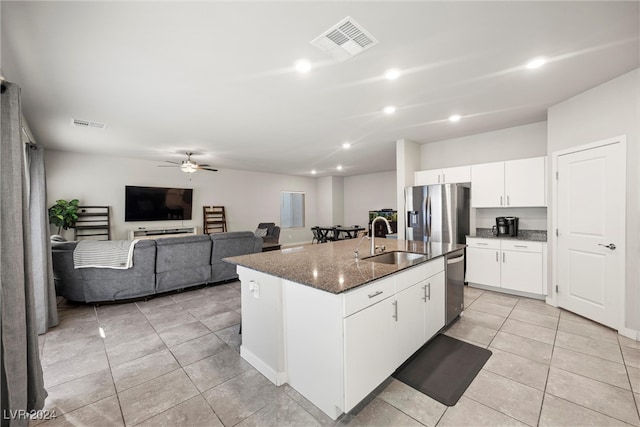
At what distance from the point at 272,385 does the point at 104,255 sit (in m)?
3.10

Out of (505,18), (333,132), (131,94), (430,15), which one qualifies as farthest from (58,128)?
(505,18)

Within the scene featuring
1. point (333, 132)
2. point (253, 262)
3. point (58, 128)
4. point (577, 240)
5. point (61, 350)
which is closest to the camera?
point (253, 262)

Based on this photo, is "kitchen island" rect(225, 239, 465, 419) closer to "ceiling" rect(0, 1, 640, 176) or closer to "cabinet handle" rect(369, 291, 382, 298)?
"cabinet handle" rect(369, 291, 382, 298)

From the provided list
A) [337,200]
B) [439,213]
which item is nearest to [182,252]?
[439,213]

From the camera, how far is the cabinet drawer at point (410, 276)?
6.50 ft

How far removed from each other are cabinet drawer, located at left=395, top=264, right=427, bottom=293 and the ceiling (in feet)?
5.90

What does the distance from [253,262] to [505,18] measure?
8.46 ft

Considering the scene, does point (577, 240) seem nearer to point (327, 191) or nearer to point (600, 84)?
point (600, 84)

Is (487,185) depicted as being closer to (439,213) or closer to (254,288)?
(439,213)

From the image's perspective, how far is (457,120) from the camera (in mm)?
3887

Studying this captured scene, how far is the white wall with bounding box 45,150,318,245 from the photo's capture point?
5.81 metres

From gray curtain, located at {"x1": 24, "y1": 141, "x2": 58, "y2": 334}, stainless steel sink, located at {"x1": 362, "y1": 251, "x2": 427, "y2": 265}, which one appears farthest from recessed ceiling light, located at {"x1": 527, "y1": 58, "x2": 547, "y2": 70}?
gray curtain, located at {"x1": 24, "y1": 141, "x2": 58, "y2": 334}

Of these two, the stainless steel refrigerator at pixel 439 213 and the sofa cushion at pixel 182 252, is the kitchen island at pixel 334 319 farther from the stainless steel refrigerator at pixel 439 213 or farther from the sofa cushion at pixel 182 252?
the sofa cushion at pixel 182 252

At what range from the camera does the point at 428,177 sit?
15.8ft
